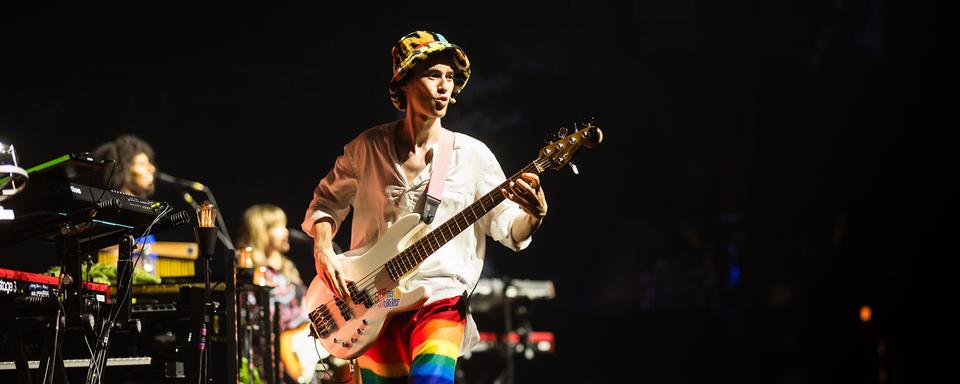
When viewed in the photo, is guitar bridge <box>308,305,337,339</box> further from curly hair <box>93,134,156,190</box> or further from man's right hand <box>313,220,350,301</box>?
curly hair <box>93,134,156,190</box>

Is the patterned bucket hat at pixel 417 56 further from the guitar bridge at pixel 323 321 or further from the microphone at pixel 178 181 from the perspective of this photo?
the microphone at pixel 178 181

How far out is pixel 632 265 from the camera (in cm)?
1103

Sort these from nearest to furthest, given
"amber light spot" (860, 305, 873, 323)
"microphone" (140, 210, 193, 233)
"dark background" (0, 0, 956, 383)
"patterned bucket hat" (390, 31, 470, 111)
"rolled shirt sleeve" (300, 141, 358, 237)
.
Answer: "patterned bucket hat" (390, 31, 470, 111)
"rolled shirt sleeve" (300, 141, 358, 237)
"microphone" (140, 210, 193, 233)
"dark background" (0, 0, 956, 383)
"amber light spot" (860, 305, 873, 323)

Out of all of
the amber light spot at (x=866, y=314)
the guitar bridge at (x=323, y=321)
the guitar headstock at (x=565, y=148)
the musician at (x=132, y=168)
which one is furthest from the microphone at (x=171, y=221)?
the amber light spot at (x=866, y=314)

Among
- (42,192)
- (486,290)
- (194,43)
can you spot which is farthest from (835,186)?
(42,192)

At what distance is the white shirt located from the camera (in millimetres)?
3920

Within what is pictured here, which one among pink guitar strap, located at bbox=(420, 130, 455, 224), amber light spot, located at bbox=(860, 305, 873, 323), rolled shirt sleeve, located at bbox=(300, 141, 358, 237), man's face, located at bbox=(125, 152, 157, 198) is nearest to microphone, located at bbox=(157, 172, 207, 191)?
man's face, located at bbox=(125, 152, 157, 198)

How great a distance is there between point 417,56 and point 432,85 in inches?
5.4

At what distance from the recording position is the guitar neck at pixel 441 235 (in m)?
Answer: 3.86

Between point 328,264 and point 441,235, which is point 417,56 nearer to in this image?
point 441,235

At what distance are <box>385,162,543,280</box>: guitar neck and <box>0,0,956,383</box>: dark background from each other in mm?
5323

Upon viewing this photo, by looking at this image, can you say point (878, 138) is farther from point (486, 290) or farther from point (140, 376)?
point (140, 376)

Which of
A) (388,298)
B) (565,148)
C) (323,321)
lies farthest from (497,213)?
(323,321)

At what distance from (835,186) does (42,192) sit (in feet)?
29.2
